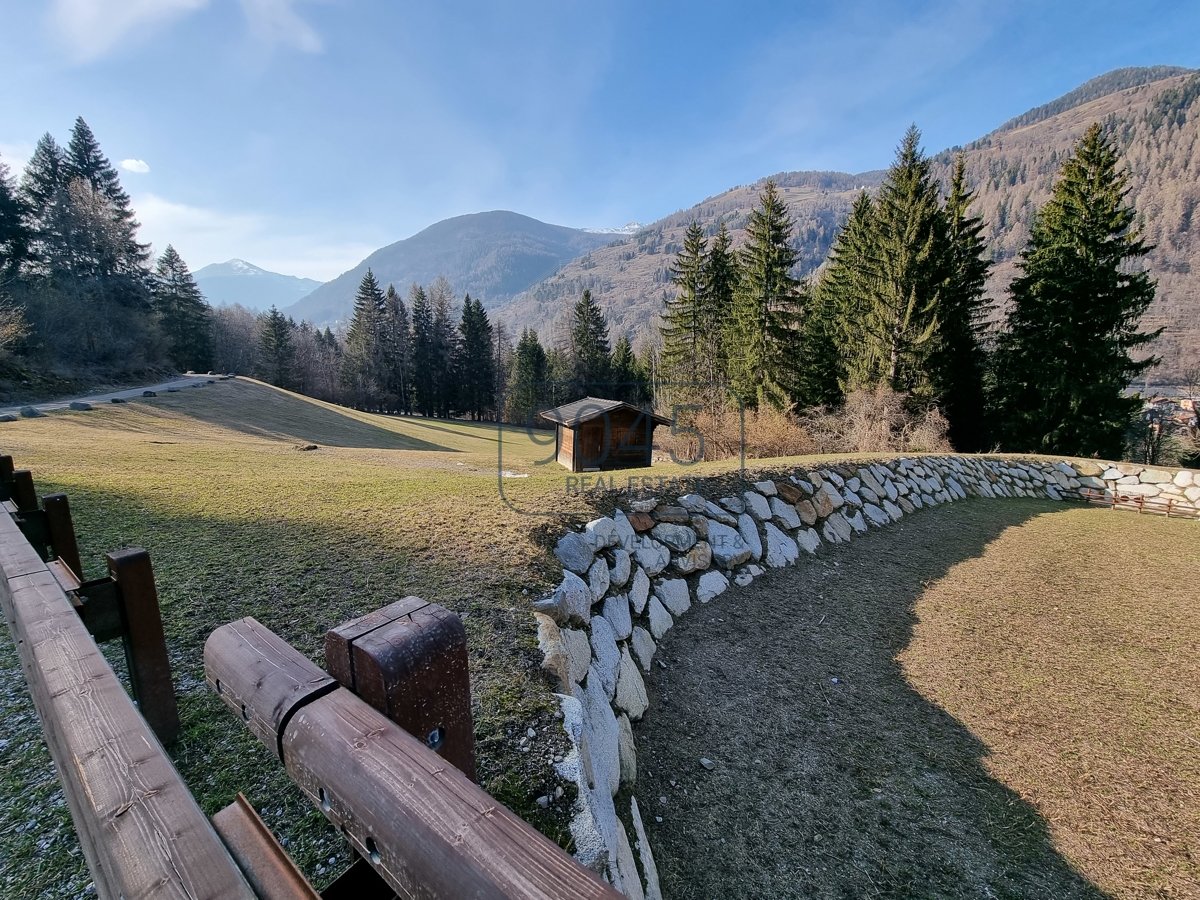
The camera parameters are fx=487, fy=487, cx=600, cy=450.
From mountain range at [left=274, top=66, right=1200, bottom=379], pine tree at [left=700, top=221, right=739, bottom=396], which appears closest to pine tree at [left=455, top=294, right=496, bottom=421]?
mountain range at [left=274, top=66, right=1200, bottom=379]

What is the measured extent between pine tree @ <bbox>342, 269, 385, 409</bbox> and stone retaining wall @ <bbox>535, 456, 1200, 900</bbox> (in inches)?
1635

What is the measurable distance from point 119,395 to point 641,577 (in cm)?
2674

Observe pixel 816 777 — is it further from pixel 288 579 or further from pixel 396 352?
pixel 396 352

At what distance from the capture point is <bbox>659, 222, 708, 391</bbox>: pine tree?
992 inches

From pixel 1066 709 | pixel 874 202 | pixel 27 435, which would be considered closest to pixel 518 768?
pixel 1066 709

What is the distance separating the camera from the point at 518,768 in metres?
2.12

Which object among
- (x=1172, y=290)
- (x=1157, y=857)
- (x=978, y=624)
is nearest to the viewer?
(x=1157, y=857)

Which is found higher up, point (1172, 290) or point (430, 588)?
point (1172, 290)

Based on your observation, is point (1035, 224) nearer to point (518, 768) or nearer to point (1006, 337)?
point (1006, 337)

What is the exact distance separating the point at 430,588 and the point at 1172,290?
81447 millimetres

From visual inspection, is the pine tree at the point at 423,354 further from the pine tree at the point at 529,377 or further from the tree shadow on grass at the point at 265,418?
the tree shadow on grass at the point at 265,418

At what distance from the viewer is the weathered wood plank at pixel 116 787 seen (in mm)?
617

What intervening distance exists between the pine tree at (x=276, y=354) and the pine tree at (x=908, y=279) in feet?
141

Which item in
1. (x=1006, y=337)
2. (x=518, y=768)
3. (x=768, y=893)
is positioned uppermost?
(x=1006, y=337)
